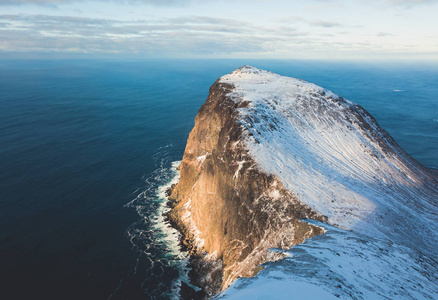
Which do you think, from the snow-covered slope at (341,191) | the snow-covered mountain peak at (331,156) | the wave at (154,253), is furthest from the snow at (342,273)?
the wave at (154,253)

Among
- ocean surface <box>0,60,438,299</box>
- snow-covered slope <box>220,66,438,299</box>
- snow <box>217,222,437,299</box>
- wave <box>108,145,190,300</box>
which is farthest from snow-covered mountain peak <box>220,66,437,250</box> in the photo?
ocean surface <box>0,60,438,299</box>

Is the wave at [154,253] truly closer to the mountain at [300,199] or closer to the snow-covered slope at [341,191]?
the mountain at [300,199]

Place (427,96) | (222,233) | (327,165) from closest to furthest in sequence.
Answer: (222,233), (327,165), (427,96)

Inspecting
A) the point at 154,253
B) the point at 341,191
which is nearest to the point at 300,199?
the point at 341,191

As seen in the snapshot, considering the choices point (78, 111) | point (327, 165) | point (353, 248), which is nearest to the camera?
point (353, 248)

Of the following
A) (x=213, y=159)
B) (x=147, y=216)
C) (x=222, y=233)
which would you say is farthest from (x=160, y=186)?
(x=222, y=233)

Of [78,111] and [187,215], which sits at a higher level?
[78,111]

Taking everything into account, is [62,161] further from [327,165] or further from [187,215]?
[327,165]
